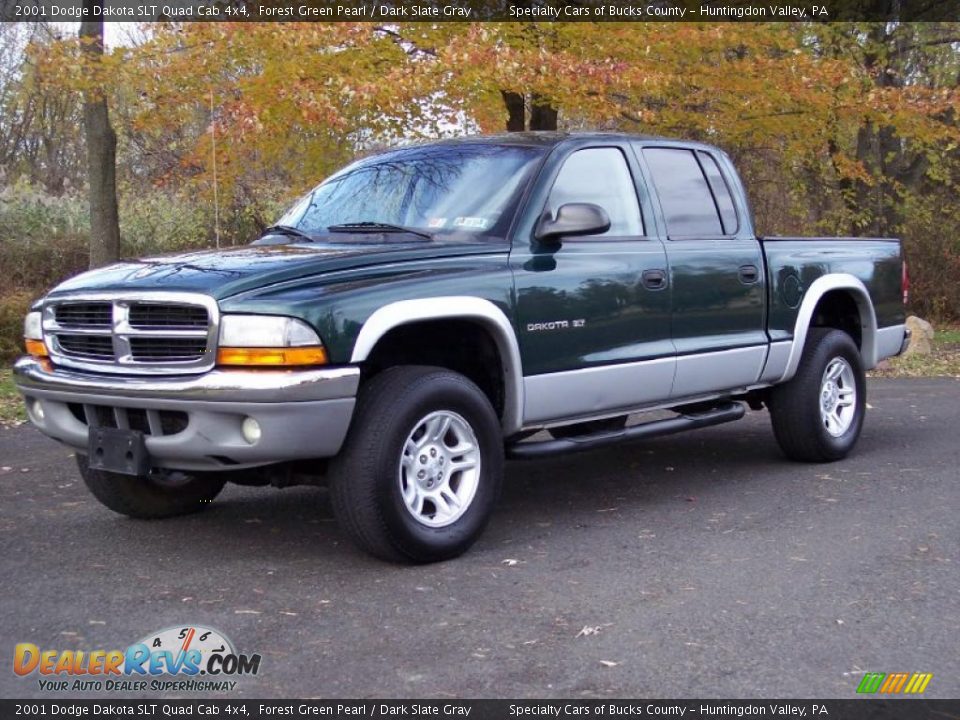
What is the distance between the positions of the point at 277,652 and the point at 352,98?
7959mm

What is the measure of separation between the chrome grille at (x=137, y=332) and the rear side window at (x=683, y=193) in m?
2.93

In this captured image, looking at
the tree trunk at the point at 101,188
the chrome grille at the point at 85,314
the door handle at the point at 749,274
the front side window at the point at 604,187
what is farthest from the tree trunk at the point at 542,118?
the chrome grille at the point at 85,314

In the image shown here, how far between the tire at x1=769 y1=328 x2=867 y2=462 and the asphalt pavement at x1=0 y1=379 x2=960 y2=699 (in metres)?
0.31

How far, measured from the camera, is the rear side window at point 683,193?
22.4ft

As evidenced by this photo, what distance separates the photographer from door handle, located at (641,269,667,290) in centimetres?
632

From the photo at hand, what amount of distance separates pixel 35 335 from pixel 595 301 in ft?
8.82

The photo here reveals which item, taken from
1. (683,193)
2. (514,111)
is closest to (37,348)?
(683,193)

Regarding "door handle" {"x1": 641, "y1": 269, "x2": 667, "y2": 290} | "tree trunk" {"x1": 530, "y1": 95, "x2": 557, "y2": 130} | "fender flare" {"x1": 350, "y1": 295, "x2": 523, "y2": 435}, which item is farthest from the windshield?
"tree trunk" {"x1": 530, "y1": 95, "x2": 557, "y2": 130}

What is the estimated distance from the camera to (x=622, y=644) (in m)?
4.19

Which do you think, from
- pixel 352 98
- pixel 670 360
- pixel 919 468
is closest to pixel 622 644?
pixel 670 360

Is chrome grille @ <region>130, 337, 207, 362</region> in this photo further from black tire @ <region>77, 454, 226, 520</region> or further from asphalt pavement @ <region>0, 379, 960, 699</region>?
asphalt pavement @ <region>0, 379, 960, 699</region>

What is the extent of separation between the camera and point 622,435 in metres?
6.19
